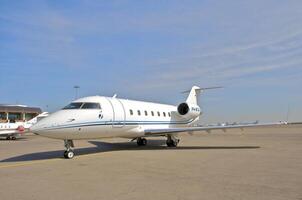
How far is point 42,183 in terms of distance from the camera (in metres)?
8.38

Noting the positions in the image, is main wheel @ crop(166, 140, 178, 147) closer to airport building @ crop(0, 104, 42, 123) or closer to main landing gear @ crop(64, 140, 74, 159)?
main landing gear @ crop(64, 140, 74, 159)

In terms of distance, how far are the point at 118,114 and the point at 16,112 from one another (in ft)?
227

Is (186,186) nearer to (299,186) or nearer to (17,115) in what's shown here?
(299,186)

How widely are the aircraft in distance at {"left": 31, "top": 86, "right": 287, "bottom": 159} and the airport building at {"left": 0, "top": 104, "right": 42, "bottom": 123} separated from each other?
58684 mm

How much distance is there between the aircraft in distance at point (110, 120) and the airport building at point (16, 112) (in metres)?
58.7

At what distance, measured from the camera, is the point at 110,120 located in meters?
16.4

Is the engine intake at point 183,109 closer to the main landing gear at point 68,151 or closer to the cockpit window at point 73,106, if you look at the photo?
the cockpit window at point 73,106

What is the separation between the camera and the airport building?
250 ft

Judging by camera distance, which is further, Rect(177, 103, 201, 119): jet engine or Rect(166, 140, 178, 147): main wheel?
Rect(177, 103, 201, 119): jet engine

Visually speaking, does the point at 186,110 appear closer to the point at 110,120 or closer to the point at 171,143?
the point at 171,143

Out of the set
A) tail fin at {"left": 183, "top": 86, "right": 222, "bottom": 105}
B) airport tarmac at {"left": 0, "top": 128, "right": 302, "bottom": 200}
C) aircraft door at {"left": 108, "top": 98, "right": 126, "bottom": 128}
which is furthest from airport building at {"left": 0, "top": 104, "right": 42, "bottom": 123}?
airport tarmac at {"left": 0, "top": 128, "right": 302, "bottom": 200}

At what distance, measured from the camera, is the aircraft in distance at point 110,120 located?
45.5 ft

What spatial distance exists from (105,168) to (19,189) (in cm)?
356

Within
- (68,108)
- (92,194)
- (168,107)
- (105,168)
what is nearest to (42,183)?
(92,194)
